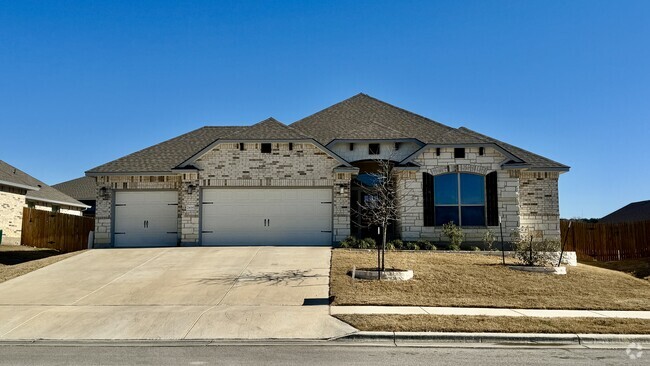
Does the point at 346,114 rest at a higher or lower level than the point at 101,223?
higher

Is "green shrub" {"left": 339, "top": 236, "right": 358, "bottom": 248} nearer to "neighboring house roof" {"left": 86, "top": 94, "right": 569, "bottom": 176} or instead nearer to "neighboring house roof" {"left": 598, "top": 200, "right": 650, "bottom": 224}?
"neighboring house roof" {"left": 86, "top": 94, "right": 569, "bottom": 176}

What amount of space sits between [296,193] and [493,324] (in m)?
11.9

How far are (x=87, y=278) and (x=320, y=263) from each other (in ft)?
23.1

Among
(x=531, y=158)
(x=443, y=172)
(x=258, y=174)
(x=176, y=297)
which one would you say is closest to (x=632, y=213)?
(x=531, y=158)

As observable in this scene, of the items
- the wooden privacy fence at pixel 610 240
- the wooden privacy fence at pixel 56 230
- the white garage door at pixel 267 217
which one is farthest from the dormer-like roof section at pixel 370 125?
the wooden privacy fence at pixel 56 230

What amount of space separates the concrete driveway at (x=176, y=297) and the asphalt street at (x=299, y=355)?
2.70 ft

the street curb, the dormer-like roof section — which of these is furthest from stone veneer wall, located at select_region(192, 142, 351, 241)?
the street curb

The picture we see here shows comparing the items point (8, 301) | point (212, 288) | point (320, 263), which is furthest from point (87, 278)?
point (320, 263)

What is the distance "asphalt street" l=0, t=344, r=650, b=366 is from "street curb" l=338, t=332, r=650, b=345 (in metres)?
0.48

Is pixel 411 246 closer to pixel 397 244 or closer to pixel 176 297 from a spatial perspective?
pixel 397 244

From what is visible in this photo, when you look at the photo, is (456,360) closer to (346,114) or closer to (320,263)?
(320,263)

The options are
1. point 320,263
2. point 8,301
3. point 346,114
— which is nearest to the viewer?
point 8,301

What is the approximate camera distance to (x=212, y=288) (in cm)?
1370

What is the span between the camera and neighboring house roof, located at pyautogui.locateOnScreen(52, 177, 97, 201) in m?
40.6
